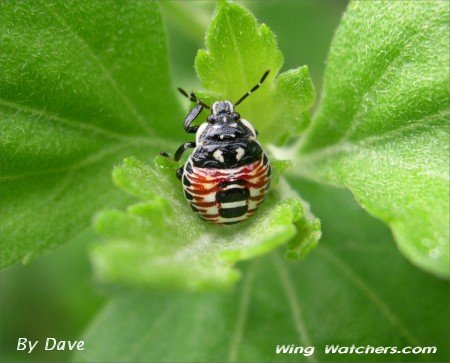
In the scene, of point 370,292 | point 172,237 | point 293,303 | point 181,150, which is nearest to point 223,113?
point 181,150

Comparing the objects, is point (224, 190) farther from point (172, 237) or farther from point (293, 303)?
point (293, 303)

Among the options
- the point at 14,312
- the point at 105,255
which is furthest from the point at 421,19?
the point at 14,312

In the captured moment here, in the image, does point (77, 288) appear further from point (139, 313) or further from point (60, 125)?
point (60, 125)

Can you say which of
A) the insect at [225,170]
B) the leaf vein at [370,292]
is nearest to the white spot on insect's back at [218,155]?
A: the insect at [225,170]

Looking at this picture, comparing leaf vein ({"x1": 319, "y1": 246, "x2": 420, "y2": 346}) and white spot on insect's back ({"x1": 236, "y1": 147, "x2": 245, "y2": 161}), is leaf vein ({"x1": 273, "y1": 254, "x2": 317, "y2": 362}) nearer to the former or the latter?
leaf vein ({"x1": 319, "y1": 246, "x2": 420, "y2": 346})

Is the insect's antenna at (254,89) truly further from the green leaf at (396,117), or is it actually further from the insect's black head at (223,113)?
the green leaf at (396,117)

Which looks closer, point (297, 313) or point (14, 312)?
point (297, 313)

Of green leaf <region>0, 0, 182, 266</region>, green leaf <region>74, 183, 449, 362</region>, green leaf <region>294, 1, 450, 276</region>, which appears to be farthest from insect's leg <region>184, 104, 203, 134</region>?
green leaf <region>74, 183, 449, 362</region>
